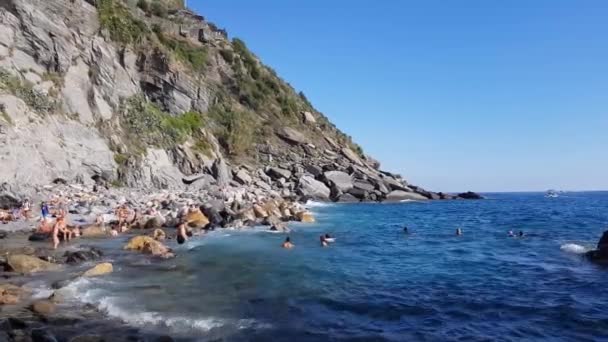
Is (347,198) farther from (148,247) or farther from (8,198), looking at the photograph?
(148,247)

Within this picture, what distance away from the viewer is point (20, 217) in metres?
28.8

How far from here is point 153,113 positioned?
5441 cm

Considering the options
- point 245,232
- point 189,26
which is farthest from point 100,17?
point 245,232

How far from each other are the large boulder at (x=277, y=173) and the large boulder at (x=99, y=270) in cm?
4768

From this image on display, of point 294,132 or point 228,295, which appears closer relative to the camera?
point 228,295

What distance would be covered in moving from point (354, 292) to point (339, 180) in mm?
54572

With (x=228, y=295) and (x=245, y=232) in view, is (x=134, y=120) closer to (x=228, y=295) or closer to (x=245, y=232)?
(x=245, y=232)

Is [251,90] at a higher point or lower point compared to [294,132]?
higher

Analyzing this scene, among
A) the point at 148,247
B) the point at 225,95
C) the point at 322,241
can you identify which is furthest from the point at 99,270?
the point at 225,95

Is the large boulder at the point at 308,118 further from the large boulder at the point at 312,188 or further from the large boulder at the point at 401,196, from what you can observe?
the large boulder at the point at 401,196

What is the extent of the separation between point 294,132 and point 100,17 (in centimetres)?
3269

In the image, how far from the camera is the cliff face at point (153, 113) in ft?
131

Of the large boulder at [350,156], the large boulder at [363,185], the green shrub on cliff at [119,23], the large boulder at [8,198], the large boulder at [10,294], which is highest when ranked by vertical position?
the green shrub on cliff at [119,23]

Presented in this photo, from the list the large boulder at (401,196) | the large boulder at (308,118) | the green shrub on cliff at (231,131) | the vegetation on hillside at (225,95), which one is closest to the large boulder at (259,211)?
A: the vegetation on hillside at (225,95)
